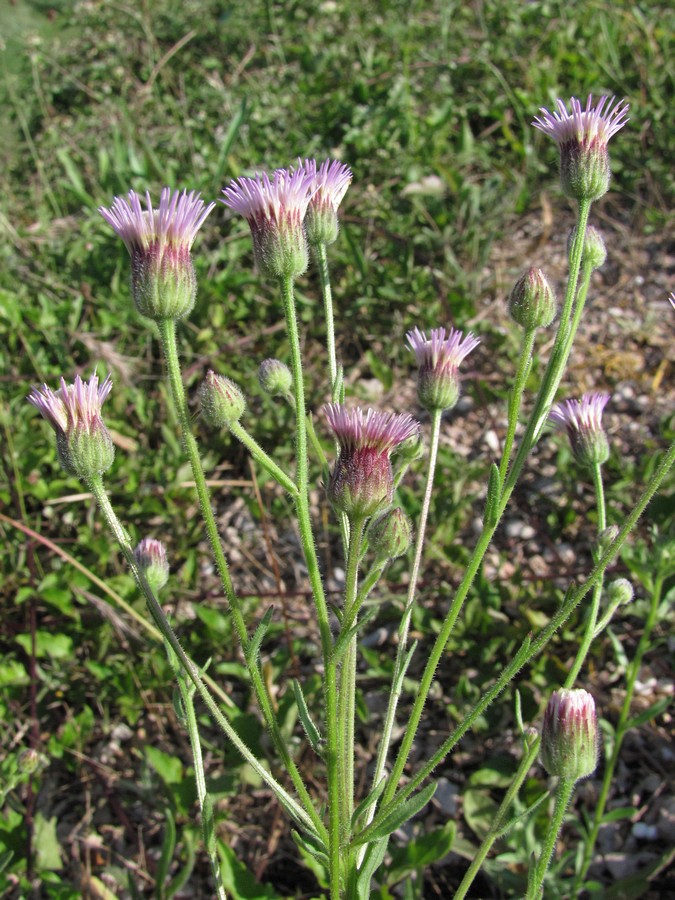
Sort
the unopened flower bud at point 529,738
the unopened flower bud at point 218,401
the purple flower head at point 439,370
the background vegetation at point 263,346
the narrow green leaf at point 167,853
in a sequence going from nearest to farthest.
Result: the unopened flower bud at point 218,401
the unopened flower bud at point 529,738
the purple flower head at point 439,370
the narrow green leaf at point 167,853
the background vegetation at point 263,346

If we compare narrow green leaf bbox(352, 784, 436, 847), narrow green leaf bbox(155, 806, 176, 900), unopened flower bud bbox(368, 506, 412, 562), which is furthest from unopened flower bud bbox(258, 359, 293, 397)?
narrow green leaf bbox(155, 806, 176, 900)

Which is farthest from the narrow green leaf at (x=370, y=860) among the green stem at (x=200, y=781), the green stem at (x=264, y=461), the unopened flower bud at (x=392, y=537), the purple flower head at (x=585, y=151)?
the purple flower head at (x=585, y=151)

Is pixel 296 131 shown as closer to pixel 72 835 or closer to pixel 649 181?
pixel 649 181

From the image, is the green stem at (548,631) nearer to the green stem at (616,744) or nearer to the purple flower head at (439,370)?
the purple flower head at (439,370)

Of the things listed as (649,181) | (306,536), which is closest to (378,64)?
(649,181)

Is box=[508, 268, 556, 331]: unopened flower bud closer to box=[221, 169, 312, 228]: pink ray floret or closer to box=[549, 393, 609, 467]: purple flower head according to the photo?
box=[549, 393, 609, 467]: purple flower head

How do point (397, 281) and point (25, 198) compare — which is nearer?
point (397, 281)

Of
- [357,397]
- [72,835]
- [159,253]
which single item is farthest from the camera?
[357,397]
